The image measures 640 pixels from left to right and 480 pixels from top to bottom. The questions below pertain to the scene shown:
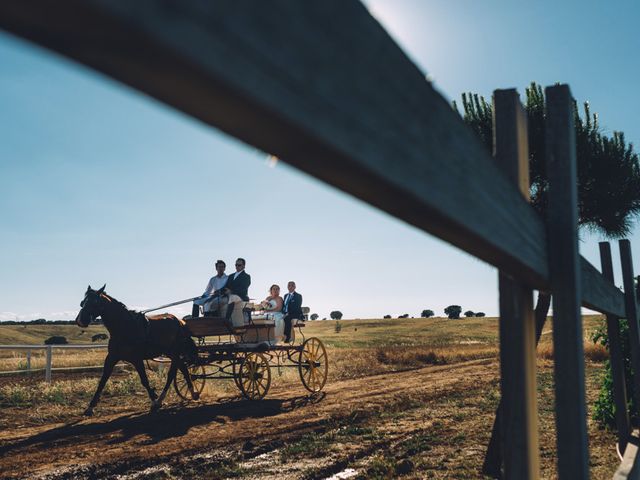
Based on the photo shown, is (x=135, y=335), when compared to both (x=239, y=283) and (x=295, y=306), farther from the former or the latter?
(x=295, y=306)

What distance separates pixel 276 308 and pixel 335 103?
12.9 meters

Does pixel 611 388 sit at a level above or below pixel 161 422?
above

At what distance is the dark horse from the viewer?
1118 centimetres

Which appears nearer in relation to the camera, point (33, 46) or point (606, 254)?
point (33, 46)

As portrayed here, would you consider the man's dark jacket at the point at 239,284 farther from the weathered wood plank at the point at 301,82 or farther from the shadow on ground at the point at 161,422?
the weathered wood plank at the point at 301,82

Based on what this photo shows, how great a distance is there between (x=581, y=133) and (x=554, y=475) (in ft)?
13.1

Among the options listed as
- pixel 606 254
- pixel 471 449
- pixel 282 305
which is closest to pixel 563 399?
pixel 606 254

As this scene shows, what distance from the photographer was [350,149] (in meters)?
0.81

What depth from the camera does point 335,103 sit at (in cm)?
80

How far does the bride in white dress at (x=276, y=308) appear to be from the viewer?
42.7ft

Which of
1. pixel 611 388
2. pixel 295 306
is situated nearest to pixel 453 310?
pixel 295 306

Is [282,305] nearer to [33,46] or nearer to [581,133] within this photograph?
[581,133]

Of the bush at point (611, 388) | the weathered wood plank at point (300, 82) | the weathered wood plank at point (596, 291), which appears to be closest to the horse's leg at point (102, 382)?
the bush at point (611, 388)

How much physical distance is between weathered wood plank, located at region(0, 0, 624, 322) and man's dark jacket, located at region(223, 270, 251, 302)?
11798 millimetres
